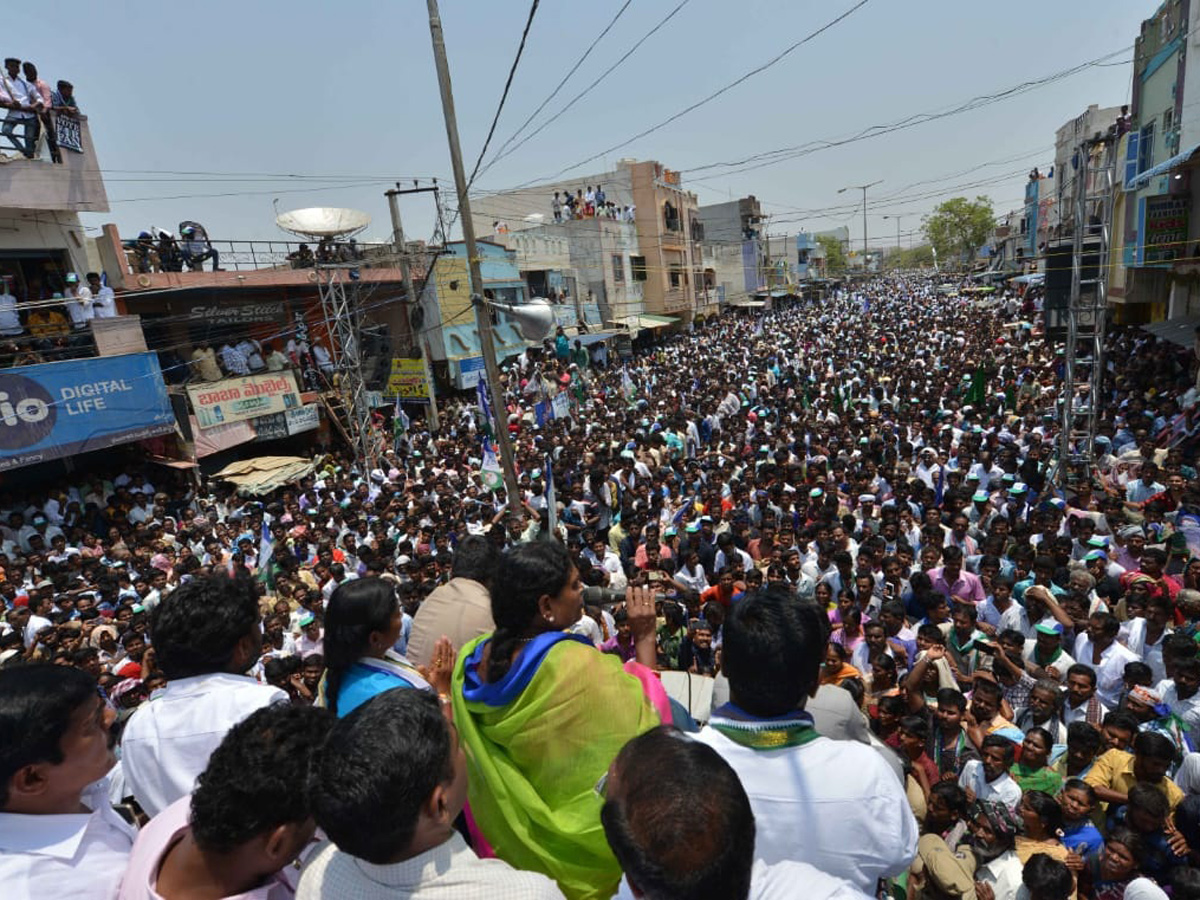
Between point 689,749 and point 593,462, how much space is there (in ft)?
31.0

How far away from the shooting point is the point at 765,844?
1.62 m

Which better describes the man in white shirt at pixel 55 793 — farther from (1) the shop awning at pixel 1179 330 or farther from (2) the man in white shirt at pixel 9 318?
(1) the shop awning at pixel 1179 330

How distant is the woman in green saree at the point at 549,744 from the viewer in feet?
5.44

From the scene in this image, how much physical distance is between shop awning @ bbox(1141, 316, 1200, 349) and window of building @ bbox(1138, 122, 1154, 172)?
3.43 m

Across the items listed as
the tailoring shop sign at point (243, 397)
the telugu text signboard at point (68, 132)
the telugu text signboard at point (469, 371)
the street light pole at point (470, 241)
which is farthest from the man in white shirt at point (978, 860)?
the telugu text signboard at point (469, 371)

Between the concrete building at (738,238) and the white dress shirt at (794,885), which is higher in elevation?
the concrete building at (738,238)

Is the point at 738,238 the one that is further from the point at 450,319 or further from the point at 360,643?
the point at 360,643

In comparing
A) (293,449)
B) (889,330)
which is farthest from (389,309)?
(889,330)

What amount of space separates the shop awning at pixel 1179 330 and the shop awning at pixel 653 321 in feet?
70.5

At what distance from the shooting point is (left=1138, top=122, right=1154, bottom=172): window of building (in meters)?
14.9

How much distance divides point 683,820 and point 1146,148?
775 inches

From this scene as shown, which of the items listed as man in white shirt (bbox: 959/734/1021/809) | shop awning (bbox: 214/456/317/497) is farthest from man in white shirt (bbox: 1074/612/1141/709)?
shop awning (bbox: 214/456/317/497)

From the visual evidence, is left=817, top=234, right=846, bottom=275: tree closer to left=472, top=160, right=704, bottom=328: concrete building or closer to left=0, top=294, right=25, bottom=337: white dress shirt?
left=472, top=160, right=704, bottom=328: concrete building

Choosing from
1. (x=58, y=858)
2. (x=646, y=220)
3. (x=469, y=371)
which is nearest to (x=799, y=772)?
(x=58, y=858)
